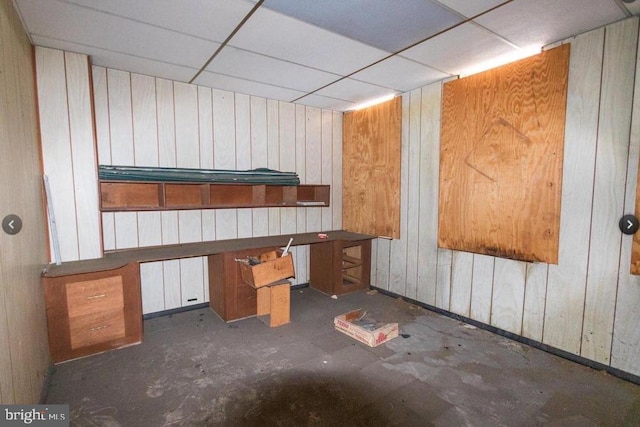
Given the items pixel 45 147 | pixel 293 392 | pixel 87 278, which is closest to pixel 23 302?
pixel 87 278

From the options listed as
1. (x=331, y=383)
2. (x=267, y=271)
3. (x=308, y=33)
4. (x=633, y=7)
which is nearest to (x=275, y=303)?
(x=267, y=271)

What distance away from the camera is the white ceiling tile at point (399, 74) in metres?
2.80

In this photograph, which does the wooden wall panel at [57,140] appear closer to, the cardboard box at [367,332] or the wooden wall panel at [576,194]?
the cardboard box at [367,332]

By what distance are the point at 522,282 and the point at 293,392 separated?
2190 mm

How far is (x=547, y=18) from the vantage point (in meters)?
2.03

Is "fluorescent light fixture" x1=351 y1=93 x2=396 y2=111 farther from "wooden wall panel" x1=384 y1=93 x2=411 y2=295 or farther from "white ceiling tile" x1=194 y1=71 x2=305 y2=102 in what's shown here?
"white ceiling tile" x1=194 y1=71 x2=305 y2=102

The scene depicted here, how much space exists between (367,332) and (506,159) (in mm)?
1987

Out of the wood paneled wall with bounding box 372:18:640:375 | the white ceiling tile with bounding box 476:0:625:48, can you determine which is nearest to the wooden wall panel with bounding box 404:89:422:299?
the wood paneled wall with bounding box 372:18:640:375

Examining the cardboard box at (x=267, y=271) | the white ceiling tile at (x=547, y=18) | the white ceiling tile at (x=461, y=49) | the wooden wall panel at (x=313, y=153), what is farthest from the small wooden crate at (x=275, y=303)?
the white ceiling tile at (x=547, y=18)

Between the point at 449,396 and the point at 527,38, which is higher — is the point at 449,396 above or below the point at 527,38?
below

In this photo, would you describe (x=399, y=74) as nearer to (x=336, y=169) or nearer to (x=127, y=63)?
(x=336, y=169)

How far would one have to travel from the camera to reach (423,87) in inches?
135

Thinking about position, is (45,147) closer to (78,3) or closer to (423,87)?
(78,3)

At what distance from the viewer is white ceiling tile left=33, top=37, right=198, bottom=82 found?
2414 millimetres
